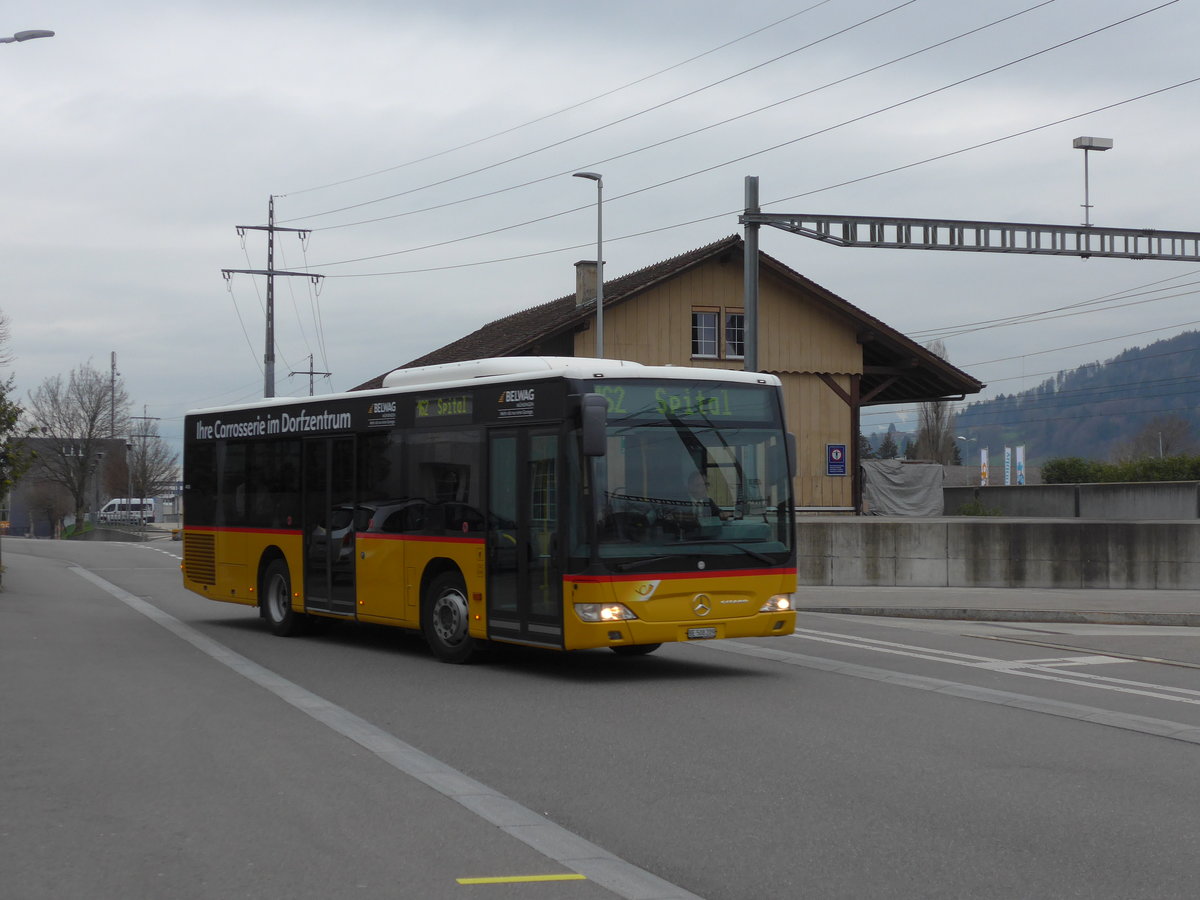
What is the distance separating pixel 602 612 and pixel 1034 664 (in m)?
4.72

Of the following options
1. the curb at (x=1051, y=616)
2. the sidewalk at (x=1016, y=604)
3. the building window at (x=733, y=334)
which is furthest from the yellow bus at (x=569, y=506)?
the building window at (x=733, y=334)

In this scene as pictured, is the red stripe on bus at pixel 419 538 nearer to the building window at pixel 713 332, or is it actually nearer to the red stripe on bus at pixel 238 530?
the red stripe on bus at pixel 238 530

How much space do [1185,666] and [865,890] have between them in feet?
32.5

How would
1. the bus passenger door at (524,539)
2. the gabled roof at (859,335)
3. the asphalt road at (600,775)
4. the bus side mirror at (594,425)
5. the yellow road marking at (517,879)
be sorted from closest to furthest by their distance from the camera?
the yellow road marking at (517,879)
the asphalt road at (600,775)
the bus side mirror at (594,425)
the bus passenger door at (524,539)
the gabled roof at (859,335)

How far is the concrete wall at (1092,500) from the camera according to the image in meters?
38.4

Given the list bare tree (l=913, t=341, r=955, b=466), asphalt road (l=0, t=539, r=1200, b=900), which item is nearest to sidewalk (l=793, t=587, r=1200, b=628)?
asphalt road (l=0, t=539, r=1200, b=900)

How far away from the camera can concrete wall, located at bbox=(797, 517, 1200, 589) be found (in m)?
25.9

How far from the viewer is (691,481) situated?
43.2 feet

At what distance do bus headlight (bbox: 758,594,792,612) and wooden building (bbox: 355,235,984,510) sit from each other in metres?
24.8

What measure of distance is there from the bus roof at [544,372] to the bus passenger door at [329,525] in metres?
0.96

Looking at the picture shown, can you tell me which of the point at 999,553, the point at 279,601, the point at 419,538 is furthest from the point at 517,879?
the point at 999,553

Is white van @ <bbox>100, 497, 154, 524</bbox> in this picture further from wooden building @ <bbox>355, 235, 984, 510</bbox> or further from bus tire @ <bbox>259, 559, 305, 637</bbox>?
bus tire @ <bbox>259, 559, 305, 637</bbox>

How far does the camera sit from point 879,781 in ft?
27.1

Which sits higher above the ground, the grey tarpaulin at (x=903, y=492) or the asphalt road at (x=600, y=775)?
the grey tarpaulin at (x=903, y=492)
